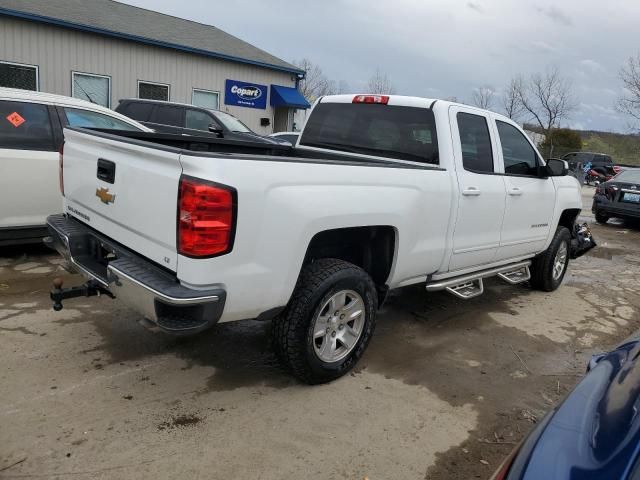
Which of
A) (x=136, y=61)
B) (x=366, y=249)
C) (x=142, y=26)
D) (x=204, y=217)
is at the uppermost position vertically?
(x=142, y=26)

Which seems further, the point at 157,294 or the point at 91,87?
the point at 91,87

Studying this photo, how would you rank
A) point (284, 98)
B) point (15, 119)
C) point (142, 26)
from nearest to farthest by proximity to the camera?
point (15, 119)
point (142, 26)
point (284, 98)

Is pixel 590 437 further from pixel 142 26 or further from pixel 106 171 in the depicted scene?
pixel 142 26

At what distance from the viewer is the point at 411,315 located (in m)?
5.23

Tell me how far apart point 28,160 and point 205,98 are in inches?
510

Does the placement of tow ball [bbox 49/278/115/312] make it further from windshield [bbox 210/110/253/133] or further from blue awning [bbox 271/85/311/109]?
blue awning [bbox 271/85/311/109]

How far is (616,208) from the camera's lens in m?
12.8

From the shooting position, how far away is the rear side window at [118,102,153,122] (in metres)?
11.4

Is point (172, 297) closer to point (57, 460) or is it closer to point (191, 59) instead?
point (57, 460)

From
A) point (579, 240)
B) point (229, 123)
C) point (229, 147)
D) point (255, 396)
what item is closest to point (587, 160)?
point (229, 123)

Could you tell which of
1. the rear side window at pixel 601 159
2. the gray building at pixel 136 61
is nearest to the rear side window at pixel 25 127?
the gray building at pixel 136 61

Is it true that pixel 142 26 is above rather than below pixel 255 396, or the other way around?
above

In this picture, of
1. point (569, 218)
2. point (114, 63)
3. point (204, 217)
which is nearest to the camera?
point (204, 217)

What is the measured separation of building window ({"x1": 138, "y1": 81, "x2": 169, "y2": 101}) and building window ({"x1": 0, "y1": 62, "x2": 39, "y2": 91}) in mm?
2967
